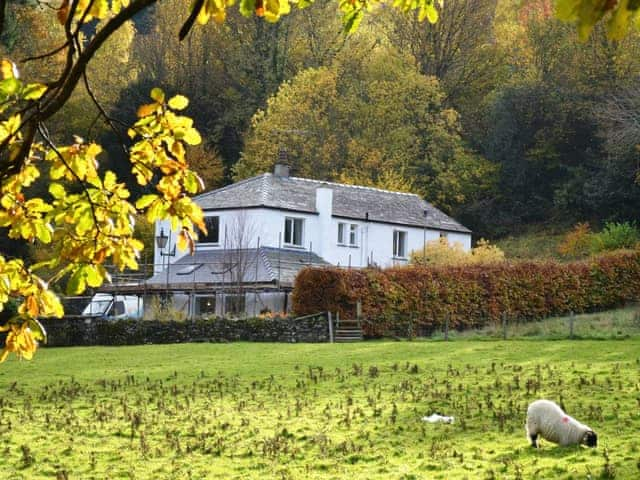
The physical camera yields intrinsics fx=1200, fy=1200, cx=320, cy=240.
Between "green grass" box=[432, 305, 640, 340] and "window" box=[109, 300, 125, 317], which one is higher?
"window" box=[109, 300, 125, 317]

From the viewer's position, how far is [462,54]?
249 ft

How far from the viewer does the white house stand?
5084cm

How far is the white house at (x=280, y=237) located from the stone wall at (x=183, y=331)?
20.3 ft

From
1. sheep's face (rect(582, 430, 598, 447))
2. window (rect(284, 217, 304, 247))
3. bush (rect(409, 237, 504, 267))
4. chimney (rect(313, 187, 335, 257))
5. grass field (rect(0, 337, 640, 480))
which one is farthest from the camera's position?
chimney (rect(313, 187, 335, 257))

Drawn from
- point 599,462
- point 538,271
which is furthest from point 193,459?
point 538,271

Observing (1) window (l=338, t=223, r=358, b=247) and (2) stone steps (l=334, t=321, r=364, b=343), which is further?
(1) window (l=338, t=223, r=358, b=247)

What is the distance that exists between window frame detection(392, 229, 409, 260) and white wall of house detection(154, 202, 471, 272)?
0.05 metres

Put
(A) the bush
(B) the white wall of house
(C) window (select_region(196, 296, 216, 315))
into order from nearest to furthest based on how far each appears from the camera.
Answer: (B) the white wall of house < (C) window (select_region(196, 296, 216, 315)) < (A) the bush

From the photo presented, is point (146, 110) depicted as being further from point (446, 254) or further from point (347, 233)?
point (347, 233)

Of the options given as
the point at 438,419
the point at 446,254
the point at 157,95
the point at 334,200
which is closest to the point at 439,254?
the point at 446,254

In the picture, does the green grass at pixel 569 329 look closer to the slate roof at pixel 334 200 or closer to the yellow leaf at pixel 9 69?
the slate roof at pixel 334 200

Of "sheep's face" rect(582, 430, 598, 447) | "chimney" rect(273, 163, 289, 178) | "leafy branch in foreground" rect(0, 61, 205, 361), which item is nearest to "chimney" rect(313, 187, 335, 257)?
"chimney" rect(273, 163, 289, 178)

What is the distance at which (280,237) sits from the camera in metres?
54.1

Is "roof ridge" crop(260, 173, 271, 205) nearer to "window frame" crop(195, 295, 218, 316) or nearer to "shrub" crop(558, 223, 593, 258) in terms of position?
"window frame" crop(195, 295, 218, 316)
